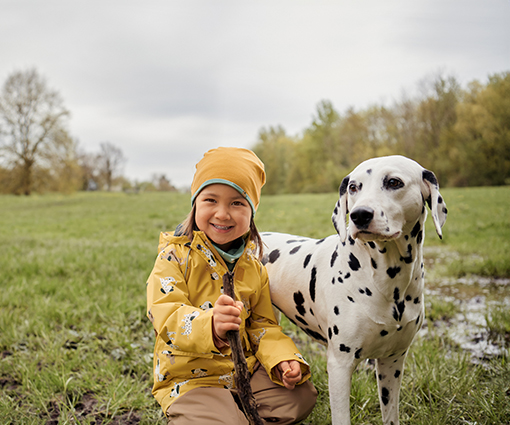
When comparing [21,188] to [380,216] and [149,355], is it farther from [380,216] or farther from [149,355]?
[380,216]

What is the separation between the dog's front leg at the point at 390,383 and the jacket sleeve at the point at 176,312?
88cm

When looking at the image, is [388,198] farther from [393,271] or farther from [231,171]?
[231,171]

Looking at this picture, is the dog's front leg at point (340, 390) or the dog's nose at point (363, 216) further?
the dog's front leg at point (340, 390)

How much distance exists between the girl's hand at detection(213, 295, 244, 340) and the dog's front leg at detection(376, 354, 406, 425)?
894mm

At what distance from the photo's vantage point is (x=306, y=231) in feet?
28.4

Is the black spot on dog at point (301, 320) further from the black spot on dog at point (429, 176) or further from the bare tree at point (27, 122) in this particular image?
the bare tree at point (27, 122)

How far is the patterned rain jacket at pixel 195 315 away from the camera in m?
1.73

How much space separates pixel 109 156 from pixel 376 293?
1888 cm

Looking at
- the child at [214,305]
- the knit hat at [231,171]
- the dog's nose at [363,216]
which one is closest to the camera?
the dog's nose at [363,216]

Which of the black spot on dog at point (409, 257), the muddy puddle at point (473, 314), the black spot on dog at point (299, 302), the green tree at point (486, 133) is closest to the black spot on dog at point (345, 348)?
the black spot on dog at point (299, 302)

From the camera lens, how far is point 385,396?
1.94 metres

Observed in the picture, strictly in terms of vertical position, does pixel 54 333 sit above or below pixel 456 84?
below

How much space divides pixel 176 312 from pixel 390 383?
1140 millimetres

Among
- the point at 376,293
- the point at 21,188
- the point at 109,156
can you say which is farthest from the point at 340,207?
the point at 109,156
